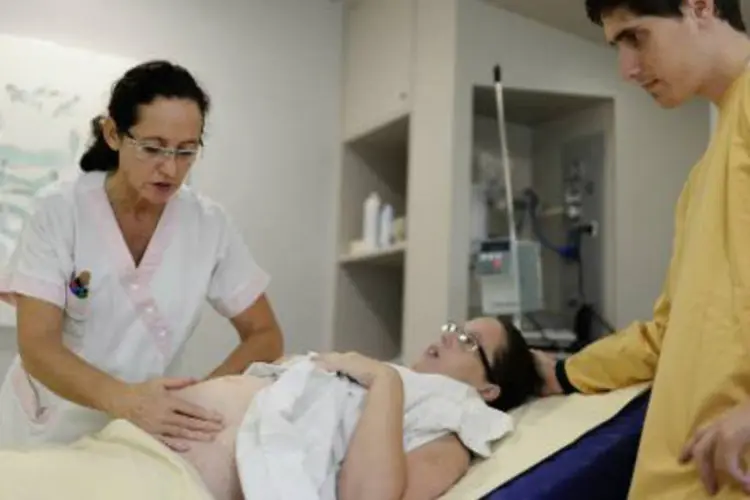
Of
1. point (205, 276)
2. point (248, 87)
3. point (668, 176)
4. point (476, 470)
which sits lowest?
point (476, 470)

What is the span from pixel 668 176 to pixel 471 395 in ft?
4.53

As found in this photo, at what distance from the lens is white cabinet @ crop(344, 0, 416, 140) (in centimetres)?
286

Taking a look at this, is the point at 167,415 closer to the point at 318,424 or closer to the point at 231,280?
the point at 318,424

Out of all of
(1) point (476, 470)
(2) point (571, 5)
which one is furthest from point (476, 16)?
(1) point (476, 470)

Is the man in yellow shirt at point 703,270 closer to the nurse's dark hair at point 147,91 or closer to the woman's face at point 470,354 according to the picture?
the woman's face at point 470,354

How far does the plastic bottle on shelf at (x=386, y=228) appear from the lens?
2947 millimetres

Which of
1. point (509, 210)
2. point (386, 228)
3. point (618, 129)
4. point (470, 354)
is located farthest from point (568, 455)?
point (386, 228)

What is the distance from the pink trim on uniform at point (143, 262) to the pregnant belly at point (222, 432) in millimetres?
290

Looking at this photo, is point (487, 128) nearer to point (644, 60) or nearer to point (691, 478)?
point (644, 60)

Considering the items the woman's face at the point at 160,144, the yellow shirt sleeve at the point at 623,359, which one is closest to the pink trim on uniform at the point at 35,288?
the woman's face at the point at 160,144

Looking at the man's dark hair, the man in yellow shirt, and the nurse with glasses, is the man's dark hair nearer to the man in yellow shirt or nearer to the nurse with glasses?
the man in yellow shirt

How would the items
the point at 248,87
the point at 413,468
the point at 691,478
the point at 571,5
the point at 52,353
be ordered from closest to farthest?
the point at 691,478 < the point at 413,468 < the point at 52,353 < the point at 571,5 < the point at 248,87

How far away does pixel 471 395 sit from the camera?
1.57 metres

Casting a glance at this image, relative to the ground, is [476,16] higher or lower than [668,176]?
higher
